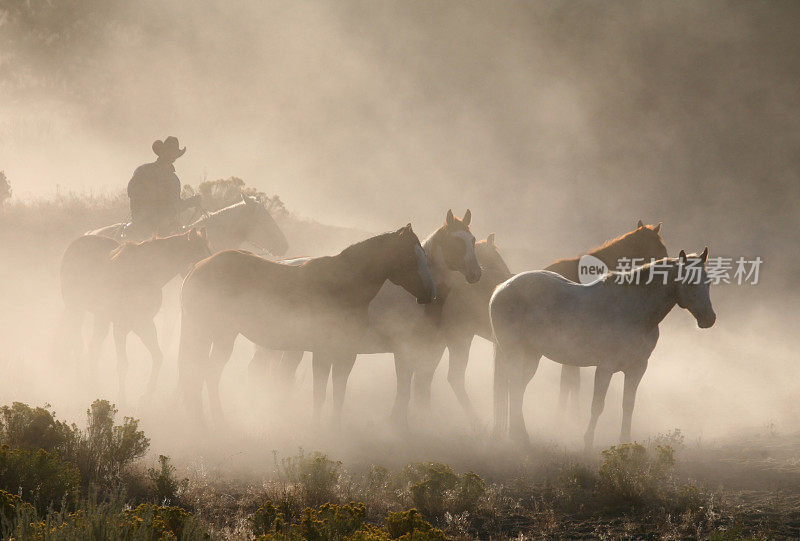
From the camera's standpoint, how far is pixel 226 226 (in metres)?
13.9

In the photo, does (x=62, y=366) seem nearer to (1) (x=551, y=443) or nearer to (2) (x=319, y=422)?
(2) (x=319, y=422)

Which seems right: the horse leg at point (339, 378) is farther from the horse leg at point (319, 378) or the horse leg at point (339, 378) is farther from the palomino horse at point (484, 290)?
the palomino horse at point (484, 290)

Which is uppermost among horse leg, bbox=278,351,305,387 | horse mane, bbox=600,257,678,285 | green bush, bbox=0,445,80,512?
horse mane, bbox=600,257,678,285

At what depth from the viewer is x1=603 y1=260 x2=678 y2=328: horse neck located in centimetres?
874

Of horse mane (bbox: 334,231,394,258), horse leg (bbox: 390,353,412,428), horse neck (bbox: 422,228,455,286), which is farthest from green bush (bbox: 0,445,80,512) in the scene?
horse neck (bbox: 422,228,455,286)

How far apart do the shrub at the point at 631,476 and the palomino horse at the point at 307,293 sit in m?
3.24

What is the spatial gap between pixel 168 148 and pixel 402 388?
8285 millimetres

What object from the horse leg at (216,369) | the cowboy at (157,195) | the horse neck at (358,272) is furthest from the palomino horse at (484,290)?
the cowboy at (157,195)

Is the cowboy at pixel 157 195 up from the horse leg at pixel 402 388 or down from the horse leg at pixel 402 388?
up

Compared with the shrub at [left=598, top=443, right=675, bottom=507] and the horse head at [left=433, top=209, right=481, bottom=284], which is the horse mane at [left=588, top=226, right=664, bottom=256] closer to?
the horse head at [left=433, top=209, right=481, bottom=284]

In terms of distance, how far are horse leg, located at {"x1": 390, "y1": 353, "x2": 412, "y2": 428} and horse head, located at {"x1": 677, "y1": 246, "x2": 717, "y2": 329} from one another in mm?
4194

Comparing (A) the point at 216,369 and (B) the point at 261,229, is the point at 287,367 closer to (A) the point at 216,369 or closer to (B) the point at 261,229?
(A) the point at 216,369

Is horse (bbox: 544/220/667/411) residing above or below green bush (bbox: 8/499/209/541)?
above

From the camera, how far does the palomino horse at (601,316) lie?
8617 mm
